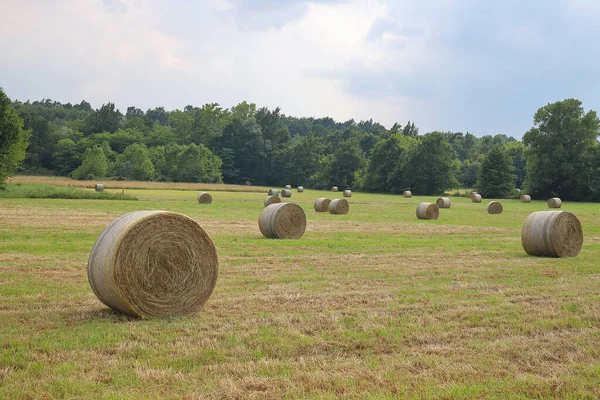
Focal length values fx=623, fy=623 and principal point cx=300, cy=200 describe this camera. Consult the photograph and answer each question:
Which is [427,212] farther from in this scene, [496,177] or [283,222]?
[496,177]

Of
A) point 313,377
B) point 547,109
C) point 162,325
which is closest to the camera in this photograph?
point 313,377

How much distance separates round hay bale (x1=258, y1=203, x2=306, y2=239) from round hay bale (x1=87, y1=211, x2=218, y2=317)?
10.5 metres

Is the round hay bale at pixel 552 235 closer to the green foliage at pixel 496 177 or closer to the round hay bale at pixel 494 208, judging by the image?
the round hay bale at pixel 494 208

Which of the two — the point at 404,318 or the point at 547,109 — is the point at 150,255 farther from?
the point at 547,109

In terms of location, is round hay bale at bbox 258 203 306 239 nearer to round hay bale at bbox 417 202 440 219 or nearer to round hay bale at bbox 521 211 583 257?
round hay bale at bbox 521 211 583 257

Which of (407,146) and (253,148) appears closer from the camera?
(407,146)

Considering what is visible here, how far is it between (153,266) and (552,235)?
11.3 meters

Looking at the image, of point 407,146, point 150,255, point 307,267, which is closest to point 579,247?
point 307,267

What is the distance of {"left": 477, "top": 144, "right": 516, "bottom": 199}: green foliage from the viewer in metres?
79.2

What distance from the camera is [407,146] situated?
103375 mm

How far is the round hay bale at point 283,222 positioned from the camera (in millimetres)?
20359

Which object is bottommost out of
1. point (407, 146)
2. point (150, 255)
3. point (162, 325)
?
point (162, 325)

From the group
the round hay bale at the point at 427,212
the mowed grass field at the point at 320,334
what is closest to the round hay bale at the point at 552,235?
the mowed grass field at the point at 320,334

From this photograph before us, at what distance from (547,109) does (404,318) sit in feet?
235
